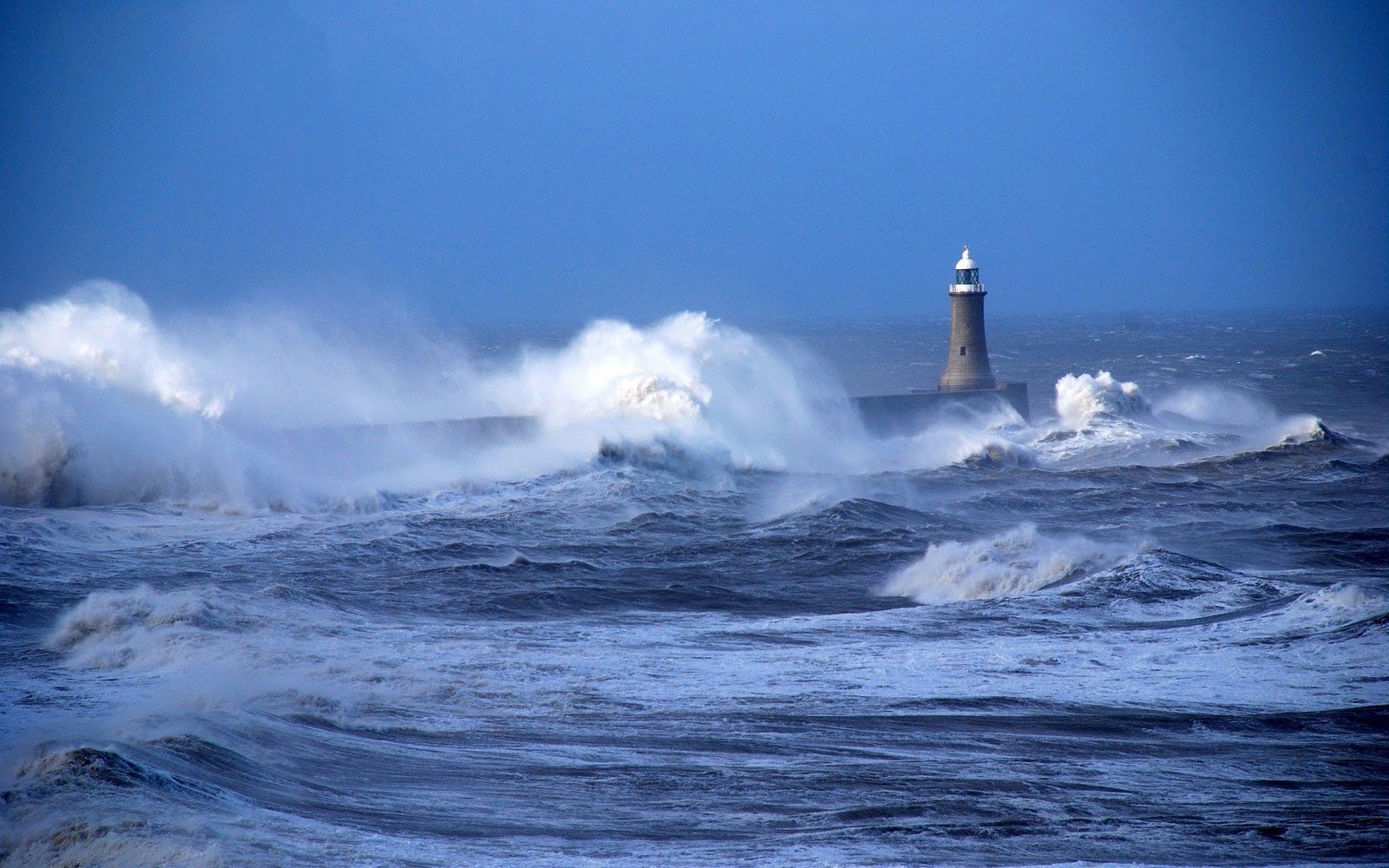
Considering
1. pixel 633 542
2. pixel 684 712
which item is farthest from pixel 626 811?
pixel 633 542

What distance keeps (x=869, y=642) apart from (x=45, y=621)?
5800 millimetres

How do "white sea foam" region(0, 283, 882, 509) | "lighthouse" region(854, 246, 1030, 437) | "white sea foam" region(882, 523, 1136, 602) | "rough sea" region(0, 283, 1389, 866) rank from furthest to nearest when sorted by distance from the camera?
"lighthouse" region(854, 246, 1030, 437)
"white sea foam" region(0, 283, 882, 509)
"white sea foam" region(882, 523, 1136, 602)
"rough sea" region(0, 283, 1389, 866)

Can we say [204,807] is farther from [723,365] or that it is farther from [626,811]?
[723,365]

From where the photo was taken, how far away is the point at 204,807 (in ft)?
17.0

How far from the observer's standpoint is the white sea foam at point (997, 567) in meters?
11.0

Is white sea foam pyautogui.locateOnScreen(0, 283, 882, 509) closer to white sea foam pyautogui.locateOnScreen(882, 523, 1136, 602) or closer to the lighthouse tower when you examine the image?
the lighthouse tower

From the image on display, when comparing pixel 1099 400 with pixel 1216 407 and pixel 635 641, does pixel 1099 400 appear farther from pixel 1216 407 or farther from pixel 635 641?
pixel 635 641

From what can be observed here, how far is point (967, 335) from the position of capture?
101 ft

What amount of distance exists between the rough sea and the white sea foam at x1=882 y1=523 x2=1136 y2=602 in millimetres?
49

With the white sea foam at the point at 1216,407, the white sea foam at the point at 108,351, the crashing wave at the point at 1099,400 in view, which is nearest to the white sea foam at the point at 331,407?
the white sea foam at the point at 108,351

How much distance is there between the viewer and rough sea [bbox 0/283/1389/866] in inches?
209

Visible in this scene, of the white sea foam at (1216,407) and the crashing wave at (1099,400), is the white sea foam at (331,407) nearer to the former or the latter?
the crashing wave at (1099,400)

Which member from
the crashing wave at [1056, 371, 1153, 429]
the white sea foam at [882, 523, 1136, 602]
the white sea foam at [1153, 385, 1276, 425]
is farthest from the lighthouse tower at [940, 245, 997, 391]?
the white sea foam at [882, 523, 1136, 602]

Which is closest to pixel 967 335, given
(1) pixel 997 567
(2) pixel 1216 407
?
(2) pixel 1216 407
